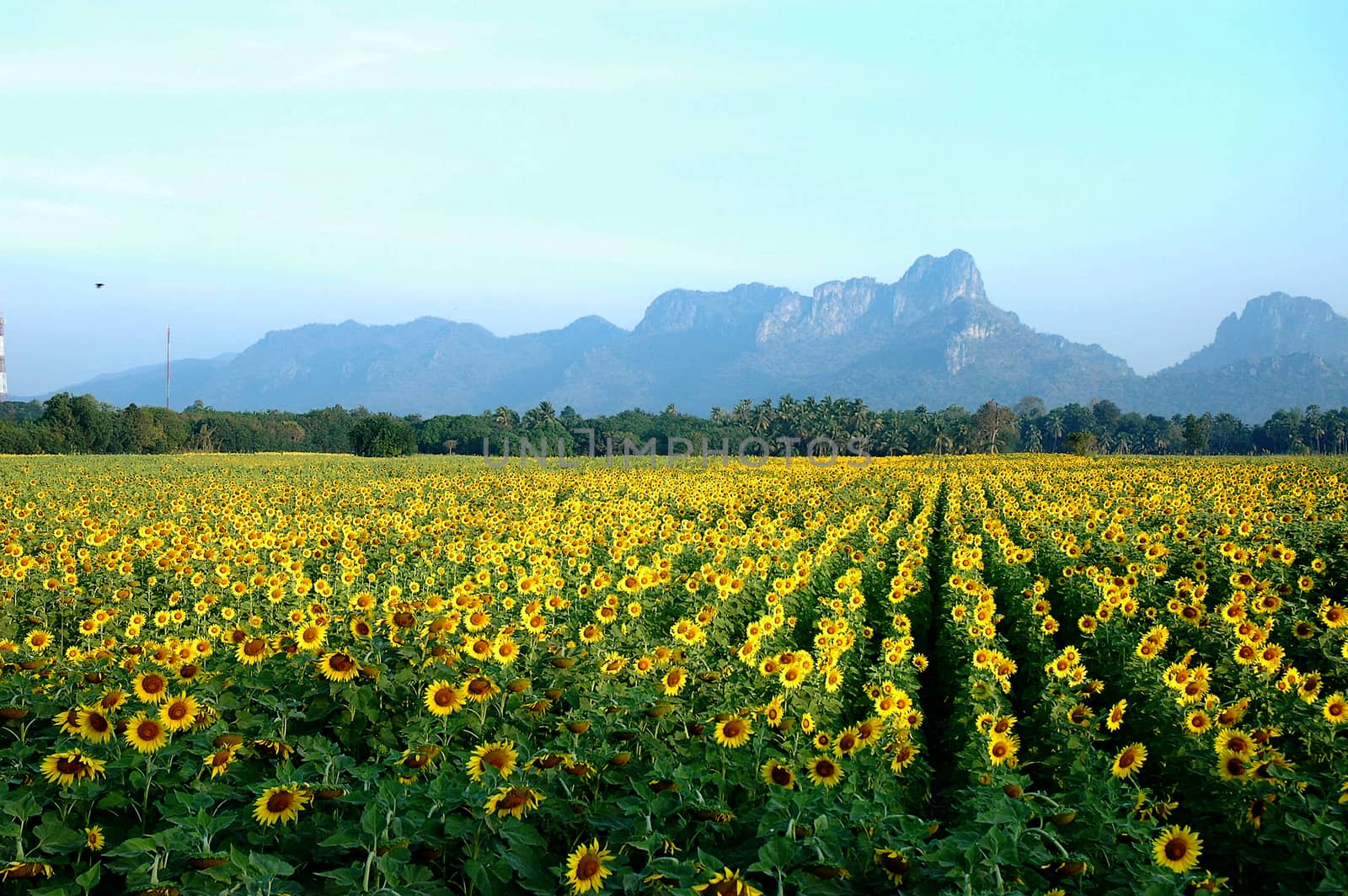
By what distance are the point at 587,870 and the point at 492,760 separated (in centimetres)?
70

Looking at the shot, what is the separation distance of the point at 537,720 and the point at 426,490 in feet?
54.2

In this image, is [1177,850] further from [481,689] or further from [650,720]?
[481,689]

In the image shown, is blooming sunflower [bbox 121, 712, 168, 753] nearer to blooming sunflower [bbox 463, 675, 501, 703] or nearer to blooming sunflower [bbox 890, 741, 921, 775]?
blooming sunflower [bbox 463, 675, 501, 703]

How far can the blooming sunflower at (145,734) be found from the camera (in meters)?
3.48

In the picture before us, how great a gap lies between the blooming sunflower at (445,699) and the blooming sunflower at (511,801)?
1.06m

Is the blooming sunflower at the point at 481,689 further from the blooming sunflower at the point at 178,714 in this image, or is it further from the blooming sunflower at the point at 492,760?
the blooming sunflower at the point at 178,714

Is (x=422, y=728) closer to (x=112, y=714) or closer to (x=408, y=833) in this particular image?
(x=408, y=833)

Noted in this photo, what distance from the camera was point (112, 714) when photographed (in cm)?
369

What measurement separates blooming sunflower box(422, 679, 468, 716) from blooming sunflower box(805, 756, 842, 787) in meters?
1.63

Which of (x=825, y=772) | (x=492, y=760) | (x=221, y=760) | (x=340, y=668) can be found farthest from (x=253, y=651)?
(x=825, y=772)

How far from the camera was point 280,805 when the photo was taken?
10.0 ft

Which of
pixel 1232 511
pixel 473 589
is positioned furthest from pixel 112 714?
pixel 1232 511

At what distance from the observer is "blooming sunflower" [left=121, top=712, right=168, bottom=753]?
3484mm

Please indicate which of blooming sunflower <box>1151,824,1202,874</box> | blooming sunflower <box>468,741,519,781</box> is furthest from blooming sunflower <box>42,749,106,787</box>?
blooming sunflower <box>1151,824,1202,874</box>
